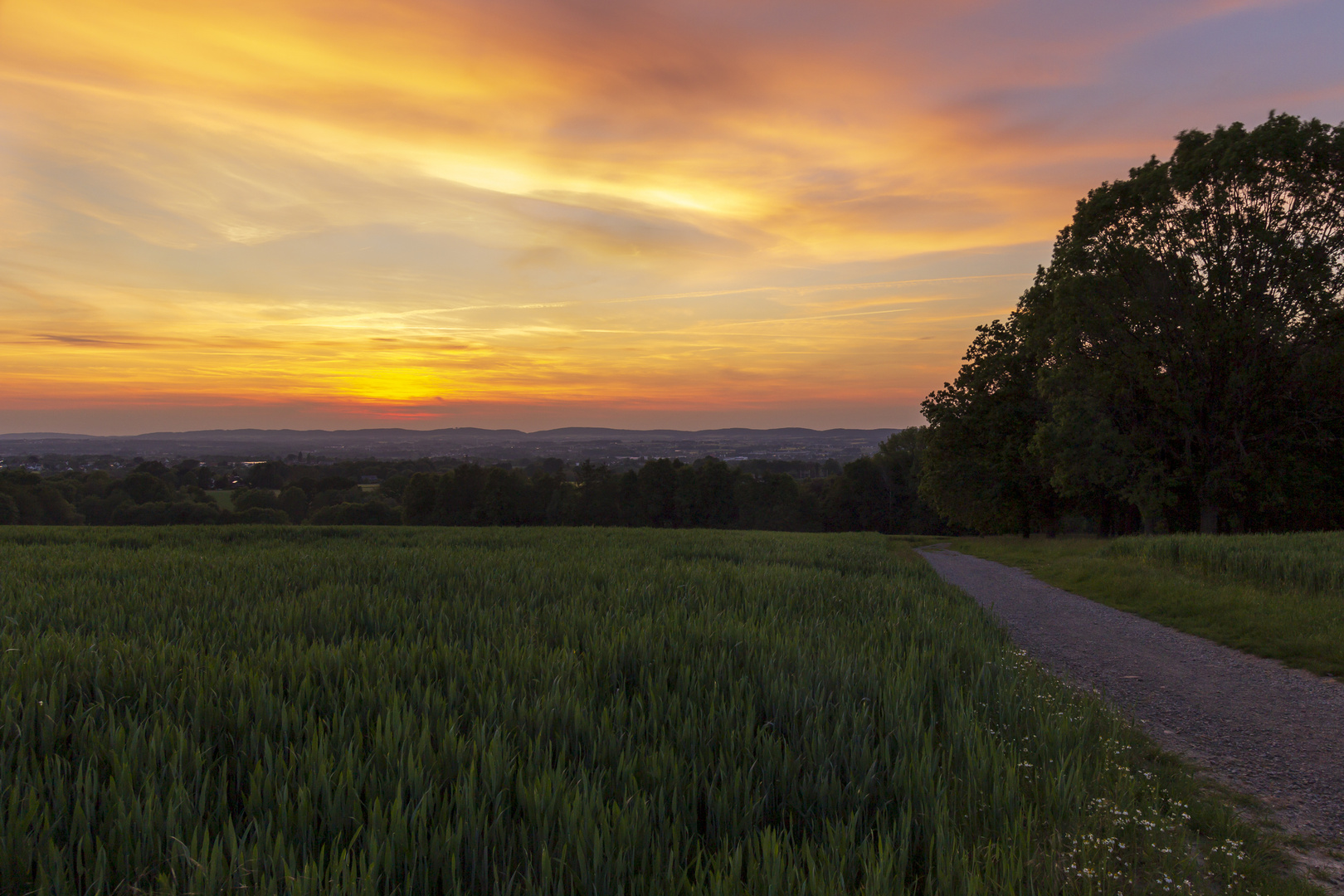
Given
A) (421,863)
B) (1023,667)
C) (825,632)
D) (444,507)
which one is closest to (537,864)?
(421,863)

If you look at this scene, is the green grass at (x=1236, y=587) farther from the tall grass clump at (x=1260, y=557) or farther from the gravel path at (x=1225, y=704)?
the gravel path at (x=1225, y=704)

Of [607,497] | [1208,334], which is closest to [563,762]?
[1208,334]

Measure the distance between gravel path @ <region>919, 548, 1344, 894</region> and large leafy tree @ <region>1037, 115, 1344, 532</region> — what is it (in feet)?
56.6

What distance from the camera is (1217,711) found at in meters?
6.38

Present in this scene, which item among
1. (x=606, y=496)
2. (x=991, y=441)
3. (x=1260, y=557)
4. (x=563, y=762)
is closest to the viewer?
(x=563, y=762)

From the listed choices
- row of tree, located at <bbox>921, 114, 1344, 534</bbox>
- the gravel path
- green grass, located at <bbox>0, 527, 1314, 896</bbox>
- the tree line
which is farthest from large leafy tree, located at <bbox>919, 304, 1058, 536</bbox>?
green grass, located at <bbox>0, 527, 1314, 896</bbox>

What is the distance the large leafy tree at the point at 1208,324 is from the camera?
21.5 meters

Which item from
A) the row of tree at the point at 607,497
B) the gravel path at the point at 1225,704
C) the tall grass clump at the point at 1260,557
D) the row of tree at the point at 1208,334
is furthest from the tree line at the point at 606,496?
the gravel path at the point at 1225,704

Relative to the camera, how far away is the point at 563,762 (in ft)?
9.20

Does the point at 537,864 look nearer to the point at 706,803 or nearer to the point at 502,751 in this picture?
the point at 502,751

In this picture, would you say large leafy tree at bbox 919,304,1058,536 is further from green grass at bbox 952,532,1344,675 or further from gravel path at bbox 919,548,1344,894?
gravel path at bbox 919,548,1344,894

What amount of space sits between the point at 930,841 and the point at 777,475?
258ft

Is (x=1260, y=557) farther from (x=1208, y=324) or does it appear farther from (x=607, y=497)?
(x=607, y=497)

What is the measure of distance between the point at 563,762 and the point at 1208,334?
98.0 feet
